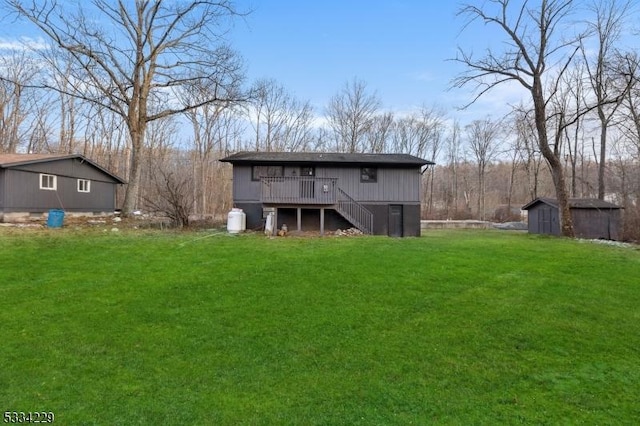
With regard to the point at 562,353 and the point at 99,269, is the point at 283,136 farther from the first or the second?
the point at 562,353

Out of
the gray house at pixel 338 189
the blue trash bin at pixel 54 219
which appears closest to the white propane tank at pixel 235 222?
the gray house at pixel 338 189

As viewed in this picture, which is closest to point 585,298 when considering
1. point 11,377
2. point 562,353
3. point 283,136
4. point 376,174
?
point 562,353

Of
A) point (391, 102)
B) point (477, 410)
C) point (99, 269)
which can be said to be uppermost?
point (391, 102)

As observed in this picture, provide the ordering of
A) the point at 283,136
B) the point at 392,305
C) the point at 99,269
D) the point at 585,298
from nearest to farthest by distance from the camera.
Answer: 1. the point at 392,305
2. the point at 585,298
3. the point at 99,269
4. the point at 283,136

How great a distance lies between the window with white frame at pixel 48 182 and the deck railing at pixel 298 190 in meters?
11.0

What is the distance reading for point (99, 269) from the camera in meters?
8.27

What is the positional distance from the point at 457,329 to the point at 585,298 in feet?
10.0

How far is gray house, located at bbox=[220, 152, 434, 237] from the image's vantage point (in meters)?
16.5

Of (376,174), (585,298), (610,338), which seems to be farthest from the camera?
(376,174)

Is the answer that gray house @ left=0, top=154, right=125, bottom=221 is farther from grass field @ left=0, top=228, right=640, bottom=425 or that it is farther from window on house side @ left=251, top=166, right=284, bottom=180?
window on house side @ left=251, top=166, right=284, bottom=180

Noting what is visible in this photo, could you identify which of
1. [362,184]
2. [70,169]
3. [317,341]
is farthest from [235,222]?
[317,341]

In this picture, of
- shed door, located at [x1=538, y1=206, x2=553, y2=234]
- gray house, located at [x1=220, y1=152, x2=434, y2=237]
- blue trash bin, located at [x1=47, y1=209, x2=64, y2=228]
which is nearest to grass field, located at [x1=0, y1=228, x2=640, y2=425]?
blue trash bin, located at [x1=47, y1=209, x2=64, y2=228]

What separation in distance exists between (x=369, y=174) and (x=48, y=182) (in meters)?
15.5

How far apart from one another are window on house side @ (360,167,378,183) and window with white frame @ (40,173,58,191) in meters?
15.1
